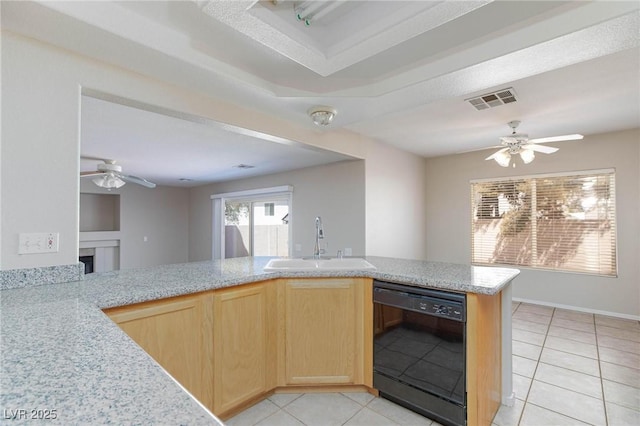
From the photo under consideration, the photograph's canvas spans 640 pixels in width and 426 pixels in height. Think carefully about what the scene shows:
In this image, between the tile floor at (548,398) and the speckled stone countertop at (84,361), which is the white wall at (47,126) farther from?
the tile floor at (548,398)

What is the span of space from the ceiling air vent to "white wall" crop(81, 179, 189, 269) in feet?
22.8

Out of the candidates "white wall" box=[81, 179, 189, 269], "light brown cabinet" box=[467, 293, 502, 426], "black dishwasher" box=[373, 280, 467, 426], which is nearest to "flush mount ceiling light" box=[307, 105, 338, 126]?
"black dishwasher" box=[373, 280, 467, 426]

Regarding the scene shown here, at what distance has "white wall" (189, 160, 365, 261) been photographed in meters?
4.04

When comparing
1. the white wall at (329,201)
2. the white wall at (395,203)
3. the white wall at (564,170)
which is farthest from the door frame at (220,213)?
the white wall at (564,170)

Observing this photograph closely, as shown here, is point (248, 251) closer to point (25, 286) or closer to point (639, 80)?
point (25, 286)

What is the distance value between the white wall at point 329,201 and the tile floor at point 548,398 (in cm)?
205

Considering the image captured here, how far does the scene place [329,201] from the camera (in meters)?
4.46

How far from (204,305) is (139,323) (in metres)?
0.35

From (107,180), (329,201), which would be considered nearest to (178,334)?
(329,201)

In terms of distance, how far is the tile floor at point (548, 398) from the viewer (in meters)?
1.93

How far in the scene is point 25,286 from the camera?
5.00 feet

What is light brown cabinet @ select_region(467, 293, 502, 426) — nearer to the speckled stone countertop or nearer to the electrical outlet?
the speckled stone countertop

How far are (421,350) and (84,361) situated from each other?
1.79m

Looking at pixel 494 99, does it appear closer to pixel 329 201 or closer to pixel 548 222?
pixel 329 201
